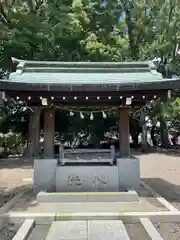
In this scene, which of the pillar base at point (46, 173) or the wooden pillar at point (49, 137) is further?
the wooden pillar at point (49, 137)

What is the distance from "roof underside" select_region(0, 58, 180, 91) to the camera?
7129 mm

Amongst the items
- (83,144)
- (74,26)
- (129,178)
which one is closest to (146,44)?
(74,26)

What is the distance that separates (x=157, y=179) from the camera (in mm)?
10867

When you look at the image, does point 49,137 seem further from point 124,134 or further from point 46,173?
point 124,134

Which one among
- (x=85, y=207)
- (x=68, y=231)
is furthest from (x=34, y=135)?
(x=68, y=231)

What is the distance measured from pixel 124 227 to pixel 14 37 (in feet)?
42.9

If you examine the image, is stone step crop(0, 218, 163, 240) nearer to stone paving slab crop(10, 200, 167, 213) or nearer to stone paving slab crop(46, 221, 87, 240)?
stone paving slab crop(46, 221, 87, 240)

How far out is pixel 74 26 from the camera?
17.1 metres

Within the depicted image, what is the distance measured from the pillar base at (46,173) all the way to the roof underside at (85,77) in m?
2.05

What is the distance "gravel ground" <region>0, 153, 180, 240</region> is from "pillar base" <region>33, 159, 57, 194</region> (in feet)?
3.31

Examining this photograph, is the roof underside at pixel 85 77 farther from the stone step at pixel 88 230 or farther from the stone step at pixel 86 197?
the stone step at pixel 88 230

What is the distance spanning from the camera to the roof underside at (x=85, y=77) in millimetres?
7129

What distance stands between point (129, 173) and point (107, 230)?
3011 mm

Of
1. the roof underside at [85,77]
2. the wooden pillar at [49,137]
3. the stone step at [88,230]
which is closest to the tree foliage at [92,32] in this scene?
the roof underside at [85,77]
